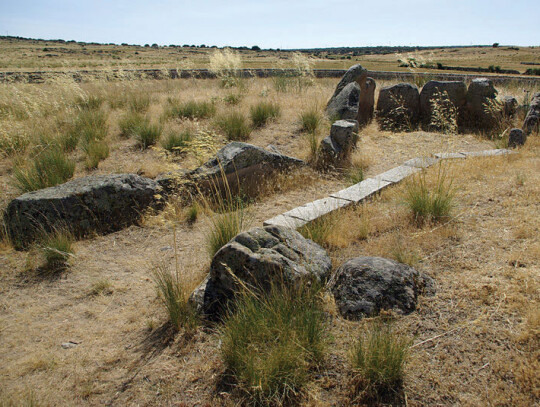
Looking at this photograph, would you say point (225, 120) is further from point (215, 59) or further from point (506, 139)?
point (506, 139)

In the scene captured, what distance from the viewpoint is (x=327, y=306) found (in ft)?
10.0

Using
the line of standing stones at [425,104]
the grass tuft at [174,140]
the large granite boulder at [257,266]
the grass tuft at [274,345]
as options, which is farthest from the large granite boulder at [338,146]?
the grass tuft at [274,345]

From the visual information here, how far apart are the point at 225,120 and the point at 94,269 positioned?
14.6ft

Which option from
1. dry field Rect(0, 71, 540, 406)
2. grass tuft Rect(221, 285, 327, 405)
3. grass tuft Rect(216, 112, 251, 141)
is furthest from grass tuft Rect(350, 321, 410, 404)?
grass tuft Rect(216, 112, 251, 141)

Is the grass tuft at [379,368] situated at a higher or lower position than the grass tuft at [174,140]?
lower

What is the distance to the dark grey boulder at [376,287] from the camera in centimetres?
297

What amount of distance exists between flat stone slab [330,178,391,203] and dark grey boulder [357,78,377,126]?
436 centimetres

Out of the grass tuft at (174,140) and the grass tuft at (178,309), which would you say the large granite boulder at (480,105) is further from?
the grass tuft at (178,309)

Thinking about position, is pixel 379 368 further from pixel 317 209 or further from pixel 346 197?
pixel 346 197

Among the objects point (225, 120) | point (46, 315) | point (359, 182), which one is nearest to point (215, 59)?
point (225, 120)

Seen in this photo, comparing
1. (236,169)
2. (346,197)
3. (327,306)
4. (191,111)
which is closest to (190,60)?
(191,111)

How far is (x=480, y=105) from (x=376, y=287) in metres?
7.89

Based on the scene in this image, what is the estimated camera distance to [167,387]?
2623mm

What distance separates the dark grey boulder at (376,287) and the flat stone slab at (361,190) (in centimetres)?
196
